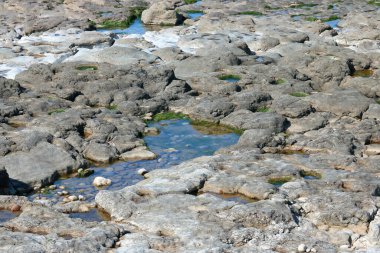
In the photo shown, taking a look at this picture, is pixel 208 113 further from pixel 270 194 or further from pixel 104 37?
pixel 104 37

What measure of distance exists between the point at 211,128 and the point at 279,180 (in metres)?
7.30

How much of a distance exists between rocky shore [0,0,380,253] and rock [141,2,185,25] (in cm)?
10

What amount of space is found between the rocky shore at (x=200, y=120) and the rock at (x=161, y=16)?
10 cm

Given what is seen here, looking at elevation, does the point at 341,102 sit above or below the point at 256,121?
below

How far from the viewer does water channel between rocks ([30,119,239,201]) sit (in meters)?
21.0

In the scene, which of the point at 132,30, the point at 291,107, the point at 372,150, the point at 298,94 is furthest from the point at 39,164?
the point at 132,30

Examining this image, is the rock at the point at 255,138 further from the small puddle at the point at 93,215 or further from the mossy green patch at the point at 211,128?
the small puddle at the point at 93,215

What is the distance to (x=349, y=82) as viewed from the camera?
3089 centimetres

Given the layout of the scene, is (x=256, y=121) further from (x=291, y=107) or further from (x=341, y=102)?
(x=341, y=102)

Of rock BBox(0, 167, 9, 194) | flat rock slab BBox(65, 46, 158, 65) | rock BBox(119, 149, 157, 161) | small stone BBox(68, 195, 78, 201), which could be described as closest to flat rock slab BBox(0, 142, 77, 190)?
rock BBox(0, 167, 9, 194)

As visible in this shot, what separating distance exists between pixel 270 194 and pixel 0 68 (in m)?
19.1

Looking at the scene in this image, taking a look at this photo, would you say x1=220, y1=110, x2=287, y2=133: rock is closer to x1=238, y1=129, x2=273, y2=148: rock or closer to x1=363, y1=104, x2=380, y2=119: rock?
x1=238, y1=129, x2=273, y2=148: rock

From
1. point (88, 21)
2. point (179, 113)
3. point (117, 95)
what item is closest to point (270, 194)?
point (179, 113)

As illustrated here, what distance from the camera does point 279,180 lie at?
1998 centimetres
